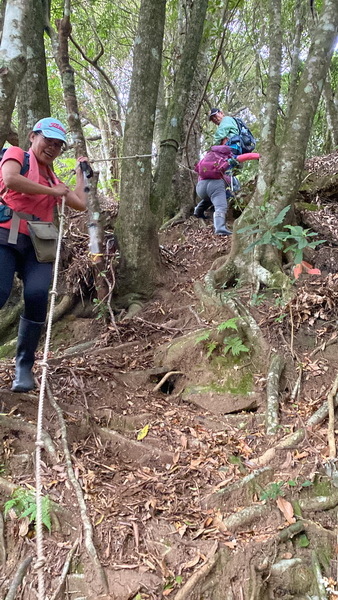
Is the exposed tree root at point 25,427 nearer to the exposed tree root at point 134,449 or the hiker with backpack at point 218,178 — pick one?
the exposed tree root at point 134,449

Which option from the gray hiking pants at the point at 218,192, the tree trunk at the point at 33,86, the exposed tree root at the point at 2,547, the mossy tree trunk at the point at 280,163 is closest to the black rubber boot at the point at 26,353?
the exposed tree root at the point at 2,547

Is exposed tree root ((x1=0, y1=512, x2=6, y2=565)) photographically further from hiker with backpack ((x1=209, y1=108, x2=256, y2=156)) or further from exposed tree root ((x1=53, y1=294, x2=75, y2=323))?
hiker with backpack ((x1=209, y1=108, x2=256, y2=156))

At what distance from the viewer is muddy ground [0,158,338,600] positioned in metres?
2.40

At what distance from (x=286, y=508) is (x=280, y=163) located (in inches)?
156

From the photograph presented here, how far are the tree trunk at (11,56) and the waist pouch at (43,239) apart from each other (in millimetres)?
754

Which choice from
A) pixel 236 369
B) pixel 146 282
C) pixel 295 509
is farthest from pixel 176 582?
pixel 146 282

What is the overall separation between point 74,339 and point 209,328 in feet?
5.95

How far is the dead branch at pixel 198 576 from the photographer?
227 cm

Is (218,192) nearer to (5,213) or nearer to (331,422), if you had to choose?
(5,213)

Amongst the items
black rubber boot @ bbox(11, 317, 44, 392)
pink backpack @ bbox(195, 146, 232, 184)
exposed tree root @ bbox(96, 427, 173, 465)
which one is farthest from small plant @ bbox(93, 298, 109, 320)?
pink backpack @ bbox(195, 146, 232, 184)

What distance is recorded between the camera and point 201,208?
747 cm

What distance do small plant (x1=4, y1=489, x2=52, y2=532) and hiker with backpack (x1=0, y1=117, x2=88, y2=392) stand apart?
1.08 metres

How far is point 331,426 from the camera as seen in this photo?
3.19m

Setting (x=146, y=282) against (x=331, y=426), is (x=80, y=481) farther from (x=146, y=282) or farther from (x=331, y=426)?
(x=146, y=282)
